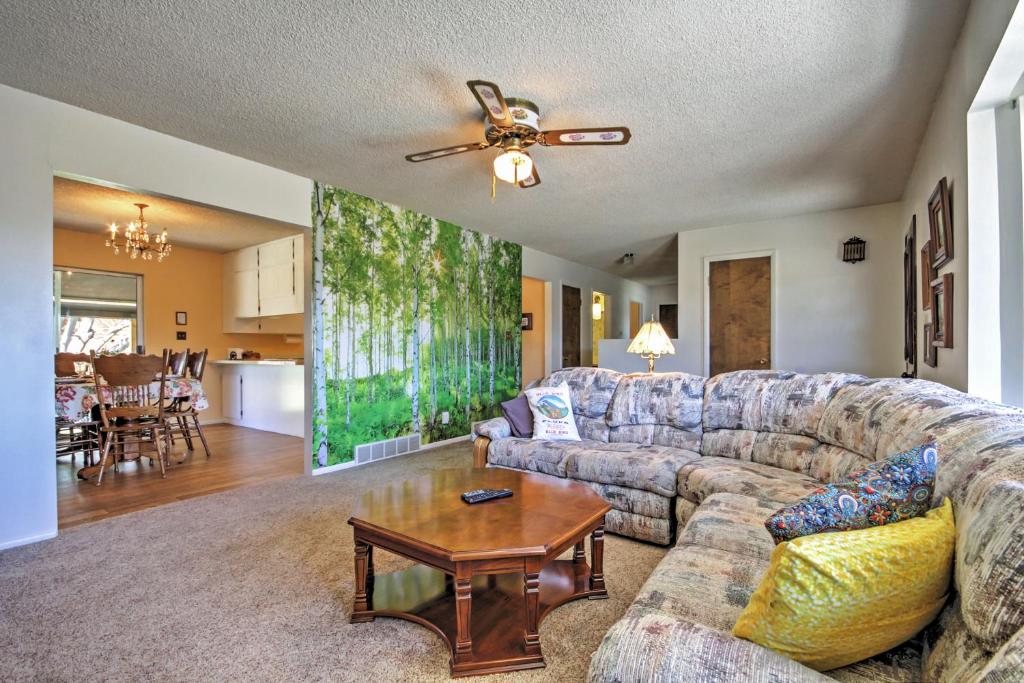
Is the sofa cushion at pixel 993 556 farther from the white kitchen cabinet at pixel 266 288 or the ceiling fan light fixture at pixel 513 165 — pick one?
the white kitchen cabinet at pixel 266 288

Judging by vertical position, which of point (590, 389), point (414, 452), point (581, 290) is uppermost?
point (581, 290)

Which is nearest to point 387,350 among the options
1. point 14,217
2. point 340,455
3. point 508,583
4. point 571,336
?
point 340,455

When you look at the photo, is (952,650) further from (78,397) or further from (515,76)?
(78,397)

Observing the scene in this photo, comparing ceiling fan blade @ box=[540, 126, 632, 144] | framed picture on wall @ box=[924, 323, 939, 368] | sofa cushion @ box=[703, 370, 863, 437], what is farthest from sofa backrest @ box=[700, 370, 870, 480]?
ceiling fan blade @ box=[540, 126, 632, 144]

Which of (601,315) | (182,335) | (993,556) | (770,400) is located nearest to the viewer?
(993,556)

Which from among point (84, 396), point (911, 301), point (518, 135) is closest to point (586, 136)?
point (518, 135)

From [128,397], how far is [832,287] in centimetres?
668

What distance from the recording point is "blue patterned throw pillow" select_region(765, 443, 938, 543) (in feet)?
3.24

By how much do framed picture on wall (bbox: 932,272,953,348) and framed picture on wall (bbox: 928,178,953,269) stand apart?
0.10 meters

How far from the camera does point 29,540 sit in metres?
2.59

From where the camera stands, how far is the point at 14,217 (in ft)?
8.39

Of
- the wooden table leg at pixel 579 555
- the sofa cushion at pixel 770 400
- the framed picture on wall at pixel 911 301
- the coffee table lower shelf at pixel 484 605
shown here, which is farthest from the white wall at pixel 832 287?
the coffee table lower shelf at pixel 484 605

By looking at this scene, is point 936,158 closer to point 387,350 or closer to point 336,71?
point 336,71

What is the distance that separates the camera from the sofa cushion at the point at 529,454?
2.95m
